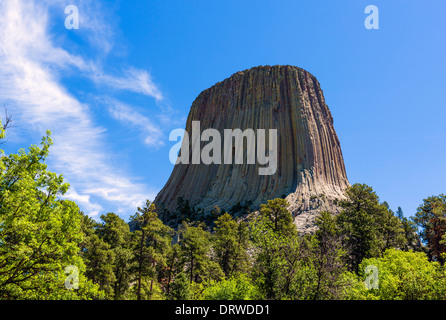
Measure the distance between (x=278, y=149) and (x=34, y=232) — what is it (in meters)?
68.3

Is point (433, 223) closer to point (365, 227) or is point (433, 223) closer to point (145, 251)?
point (365, 227)

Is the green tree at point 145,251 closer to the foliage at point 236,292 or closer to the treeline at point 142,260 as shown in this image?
the treeline at point 142,260

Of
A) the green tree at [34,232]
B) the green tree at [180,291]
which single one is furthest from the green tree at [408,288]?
the green tree at [34,232]

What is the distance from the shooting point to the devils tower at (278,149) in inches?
2714

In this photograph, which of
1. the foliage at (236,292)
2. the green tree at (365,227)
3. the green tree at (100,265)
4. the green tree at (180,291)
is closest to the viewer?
the foliage at (236,292)

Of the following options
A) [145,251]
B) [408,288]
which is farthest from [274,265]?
[145,251]

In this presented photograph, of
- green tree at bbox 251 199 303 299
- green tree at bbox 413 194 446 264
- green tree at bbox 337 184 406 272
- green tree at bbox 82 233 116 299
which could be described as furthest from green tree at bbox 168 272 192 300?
green tree at bbox 413 194 446 264

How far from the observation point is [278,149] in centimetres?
7531

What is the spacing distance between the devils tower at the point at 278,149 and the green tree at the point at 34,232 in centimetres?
5212

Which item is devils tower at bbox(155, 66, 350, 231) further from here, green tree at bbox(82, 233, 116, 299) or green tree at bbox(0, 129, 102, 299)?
green tree at bbox(0, 129, 102, 299)

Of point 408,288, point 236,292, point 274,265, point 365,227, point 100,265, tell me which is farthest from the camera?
point 365,227

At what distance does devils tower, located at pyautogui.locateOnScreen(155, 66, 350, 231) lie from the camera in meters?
68.9

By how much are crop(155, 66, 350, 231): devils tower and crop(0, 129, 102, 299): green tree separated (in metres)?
52.1
